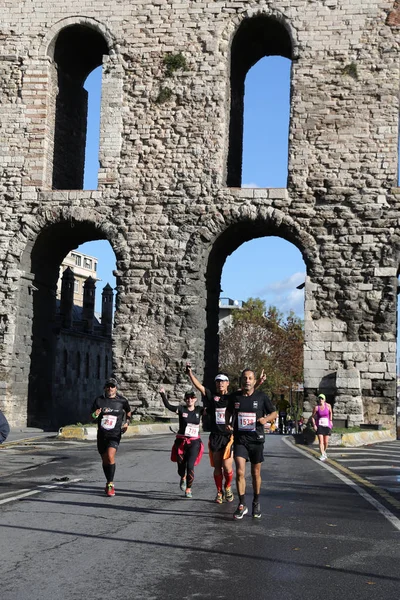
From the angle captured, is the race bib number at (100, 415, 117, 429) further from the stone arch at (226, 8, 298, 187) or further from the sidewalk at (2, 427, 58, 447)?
the stone arch at (226, 8, 298, 187)

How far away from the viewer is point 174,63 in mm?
30422

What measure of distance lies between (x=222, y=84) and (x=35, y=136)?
600 cm

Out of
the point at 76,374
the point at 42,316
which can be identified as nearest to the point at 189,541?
the point at 42,316

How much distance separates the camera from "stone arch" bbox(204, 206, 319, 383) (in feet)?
97.3

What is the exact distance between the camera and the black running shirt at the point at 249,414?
11.1 metres

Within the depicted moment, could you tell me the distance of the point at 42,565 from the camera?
7.56 meters

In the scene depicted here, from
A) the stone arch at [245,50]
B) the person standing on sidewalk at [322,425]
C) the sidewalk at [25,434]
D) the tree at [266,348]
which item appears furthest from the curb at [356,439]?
the tree at [266,348]

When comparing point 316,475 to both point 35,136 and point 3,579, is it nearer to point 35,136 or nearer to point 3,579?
point 3,579

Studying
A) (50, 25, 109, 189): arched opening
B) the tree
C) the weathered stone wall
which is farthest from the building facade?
(50, 25, 109, 189): arched opening

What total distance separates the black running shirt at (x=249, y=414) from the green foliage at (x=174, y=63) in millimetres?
20690

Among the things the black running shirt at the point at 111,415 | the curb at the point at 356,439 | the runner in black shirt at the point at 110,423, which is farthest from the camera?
the curb at the point at 356,439

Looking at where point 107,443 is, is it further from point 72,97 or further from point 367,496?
point 72,97

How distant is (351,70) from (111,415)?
19.5 m

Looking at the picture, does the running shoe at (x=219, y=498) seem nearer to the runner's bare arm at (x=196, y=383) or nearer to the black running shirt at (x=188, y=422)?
the black running shirt at (x=188, y=422)
